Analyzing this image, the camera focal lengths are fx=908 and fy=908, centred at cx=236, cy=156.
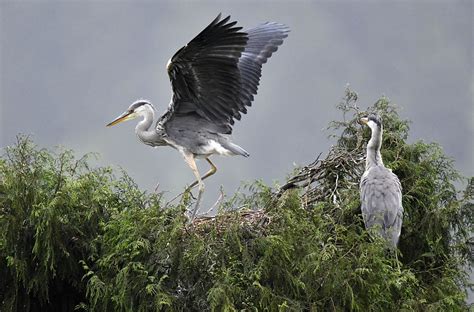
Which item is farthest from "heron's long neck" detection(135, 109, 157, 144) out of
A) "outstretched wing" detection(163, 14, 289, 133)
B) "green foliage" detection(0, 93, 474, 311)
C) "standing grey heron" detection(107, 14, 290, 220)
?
"green foliage" detection(0, 93, 474, 311)

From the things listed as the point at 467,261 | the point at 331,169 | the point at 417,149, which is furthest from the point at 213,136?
the point at 467,261

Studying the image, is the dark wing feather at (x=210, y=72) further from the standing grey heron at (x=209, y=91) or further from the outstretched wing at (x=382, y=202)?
the outstretched wing at (x=382, y=202)

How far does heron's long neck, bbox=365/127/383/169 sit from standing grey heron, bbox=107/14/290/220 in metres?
0.94

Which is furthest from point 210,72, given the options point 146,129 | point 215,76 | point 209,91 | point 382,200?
point 382,200

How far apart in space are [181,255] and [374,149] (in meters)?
2.15

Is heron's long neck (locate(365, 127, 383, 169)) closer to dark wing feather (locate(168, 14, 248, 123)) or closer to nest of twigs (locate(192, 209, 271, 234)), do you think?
dark wing feather (locate(168, 14, 248, 123))

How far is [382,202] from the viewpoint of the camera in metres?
6.62

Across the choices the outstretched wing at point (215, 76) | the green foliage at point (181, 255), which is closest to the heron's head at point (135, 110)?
the outstretched wing at point (215, 76)

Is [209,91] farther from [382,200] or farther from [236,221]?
[236,221]

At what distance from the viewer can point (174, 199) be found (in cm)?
634

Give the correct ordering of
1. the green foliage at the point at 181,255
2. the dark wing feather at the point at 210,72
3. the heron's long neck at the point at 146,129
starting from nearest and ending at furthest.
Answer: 1. the green foliage at the point at 181,255
2. the dark wing feather at the point at 210,72
3. the heron's long neck at the point at 146,129

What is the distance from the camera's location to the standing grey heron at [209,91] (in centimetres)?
656

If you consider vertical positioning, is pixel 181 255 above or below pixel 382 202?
below

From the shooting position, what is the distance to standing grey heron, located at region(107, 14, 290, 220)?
6559 millimetres
